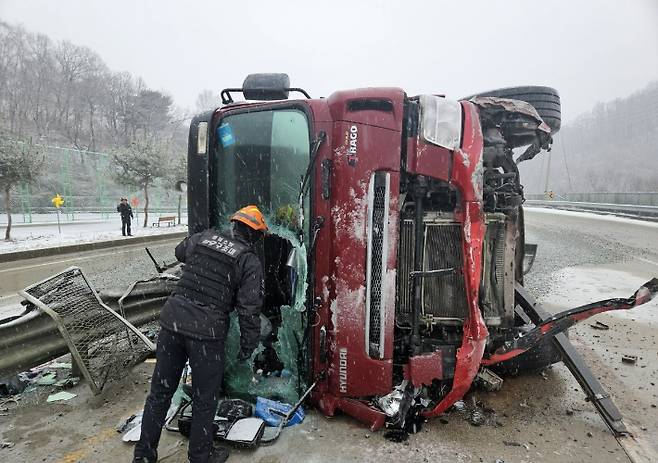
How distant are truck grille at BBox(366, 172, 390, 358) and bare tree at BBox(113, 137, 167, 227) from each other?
1948 centimetres

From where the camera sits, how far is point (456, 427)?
304 centimetres

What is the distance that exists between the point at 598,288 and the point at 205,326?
7.47 metres

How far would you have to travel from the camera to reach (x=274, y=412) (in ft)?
9.93

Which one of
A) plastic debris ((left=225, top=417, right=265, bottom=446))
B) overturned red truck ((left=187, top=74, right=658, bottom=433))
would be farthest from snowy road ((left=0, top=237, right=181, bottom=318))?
overturned red truck ((left=187, top=74, right=658, bottom=433))

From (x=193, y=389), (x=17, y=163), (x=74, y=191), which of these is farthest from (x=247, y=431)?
(x=74, y=191)

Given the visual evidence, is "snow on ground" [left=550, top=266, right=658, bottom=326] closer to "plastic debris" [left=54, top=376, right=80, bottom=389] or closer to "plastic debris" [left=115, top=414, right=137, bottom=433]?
"plastic debris" [left=115, top=414, right=137, bottom=433]

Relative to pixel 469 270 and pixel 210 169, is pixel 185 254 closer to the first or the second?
pixel 210 169

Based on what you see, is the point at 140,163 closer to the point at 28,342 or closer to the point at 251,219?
the point at 28,342

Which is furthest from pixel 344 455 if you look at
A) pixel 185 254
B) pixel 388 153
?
pixel 388 153

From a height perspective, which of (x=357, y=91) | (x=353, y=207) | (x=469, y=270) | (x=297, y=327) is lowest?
(x=297, y=327)

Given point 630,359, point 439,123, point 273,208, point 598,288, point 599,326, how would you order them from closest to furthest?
1. point 439,123
2. point 273,208
3. point 630,359
4. point 599,326
5. point 598,288

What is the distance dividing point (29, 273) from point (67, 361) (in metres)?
6.21

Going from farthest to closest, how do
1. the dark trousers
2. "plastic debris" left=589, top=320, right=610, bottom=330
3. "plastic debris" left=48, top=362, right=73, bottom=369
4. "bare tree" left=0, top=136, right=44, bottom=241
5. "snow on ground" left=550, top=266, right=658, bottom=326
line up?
"bare tree" left=0, top=136, right=44, bottom=241, "snow on ground" left=550, top=266, right=658, bottom=326, "plastic debris" left=589, top=320, right=610, bottom=330, "plastic debris" left=48, top=362, right=73, bottom=369, the dark trousers

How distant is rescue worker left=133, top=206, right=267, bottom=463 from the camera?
2.58 metres
